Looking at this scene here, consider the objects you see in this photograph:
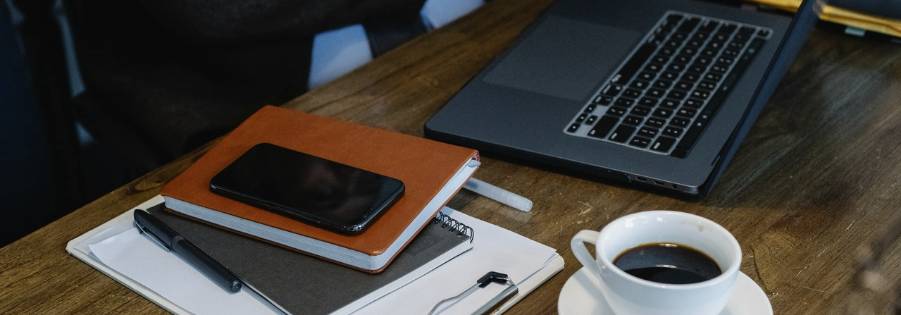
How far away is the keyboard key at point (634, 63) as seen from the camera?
3.36ft

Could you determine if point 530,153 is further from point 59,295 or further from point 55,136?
point 55,136

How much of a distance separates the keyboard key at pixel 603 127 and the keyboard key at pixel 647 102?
0.04 meters

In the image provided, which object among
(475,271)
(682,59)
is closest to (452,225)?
(475,271)

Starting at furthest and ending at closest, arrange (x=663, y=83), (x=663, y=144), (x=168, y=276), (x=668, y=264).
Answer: (x=663, y=83), (x=663, y=144), (x=168, y=276), (x=668, y=264)

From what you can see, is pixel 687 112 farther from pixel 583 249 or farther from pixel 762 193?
pixel 583 249

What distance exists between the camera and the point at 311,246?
0.78m

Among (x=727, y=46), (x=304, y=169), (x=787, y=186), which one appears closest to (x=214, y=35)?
(x=304, y=169)

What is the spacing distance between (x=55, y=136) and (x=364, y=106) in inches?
35.8

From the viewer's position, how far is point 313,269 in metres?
0.77

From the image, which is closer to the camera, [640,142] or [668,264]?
[668,264]

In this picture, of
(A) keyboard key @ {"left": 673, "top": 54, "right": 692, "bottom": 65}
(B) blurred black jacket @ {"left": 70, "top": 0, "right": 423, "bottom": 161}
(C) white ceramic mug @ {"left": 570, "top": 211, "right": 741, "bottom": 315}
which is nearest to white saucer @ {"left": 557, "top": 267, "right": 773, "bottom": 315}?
(C) white ceramic mug @ {"left": 570, "top": 211, "right": 741, "bottom": 315}

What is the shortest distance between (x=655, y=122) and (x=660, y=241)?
0.82ft

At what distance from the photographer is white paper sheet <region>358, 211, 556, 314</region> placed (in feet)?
2.45

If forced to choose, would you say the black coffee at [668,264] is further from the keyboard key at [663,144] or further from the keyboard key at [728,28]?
the keyboard key at [728,28]
